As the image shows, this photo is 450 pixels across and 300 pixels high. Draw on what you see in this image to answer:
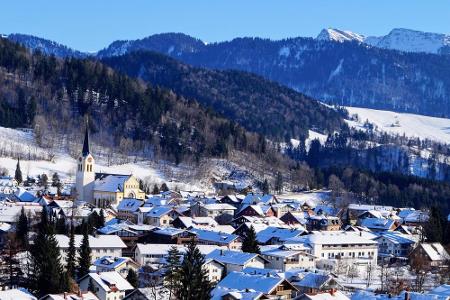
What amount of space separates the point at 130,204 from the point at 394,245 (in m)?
29.2

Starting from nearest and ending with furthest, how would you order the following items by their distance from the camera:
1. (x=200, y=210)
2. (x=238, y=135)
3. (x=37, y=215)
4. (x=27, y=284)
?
(x=27, y=284), (x=37, y=215), (x=200, y=210), (x=238, y=135)

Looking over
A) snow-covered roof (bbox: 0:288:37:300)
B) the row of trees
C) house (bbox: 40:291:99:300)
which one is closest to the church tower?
the row of trees

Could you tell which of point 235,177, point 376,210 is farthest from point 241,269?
point 235,177

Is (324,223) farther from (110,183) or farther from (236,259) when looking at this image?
(236,259)

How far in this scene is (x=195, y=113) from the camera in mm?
147375

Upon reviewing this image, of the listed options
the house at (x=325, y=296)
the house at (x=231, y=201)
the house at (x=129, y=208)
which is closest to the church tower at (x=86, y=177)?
the house at (x=129, y=208)

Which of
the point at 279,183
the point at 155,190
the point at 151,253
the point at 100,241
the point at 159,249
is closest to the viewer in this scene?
the point at 151,253

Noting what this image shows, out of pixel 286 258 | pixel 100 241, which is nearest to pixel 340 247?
pixel 286 258

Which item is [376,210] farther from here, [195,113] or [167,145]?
[195,113]

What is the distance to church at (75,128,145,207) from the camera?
94.6 meters

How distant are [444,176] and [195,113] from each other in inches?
2405

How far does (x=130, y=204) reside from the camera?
87.2 metres

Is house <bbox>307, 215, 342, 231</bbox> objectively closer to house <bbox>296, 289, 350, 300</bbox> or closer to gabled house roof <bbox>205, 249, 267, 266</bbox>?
gabled house roof <bbox>205, 249, 267, 266</bbox>

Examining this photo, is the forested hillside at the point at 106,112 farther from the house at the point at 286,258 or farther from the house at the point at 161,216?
the house at the point at 286,258
